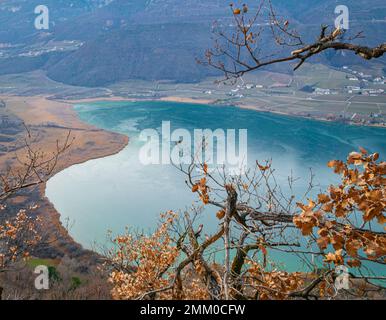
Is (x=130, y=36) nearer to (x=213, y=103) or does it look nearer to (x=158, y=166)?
(x=213, y=103)

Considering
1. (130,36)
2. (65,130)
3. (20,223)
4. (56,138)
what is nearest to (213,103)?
(65,130)

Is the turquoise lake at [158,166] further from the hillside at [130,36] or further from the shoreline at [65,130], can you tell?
the hillside at [130,36]

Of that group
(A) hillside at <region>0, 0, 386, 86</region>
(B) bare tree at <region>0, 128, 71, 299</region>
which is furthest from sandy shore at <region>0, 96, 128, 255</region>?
(A) hillside at <region>0, 0, 386, 86</region>

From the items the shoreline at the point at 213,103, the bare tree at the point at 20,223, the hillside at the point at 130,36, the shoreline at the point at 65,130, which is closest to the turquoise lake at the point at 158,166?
the shoreline at the point at 65,130

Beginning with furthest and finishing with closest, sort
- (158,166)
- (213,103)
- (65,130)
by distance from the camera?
(213,103) → (65,130) → (158,166)

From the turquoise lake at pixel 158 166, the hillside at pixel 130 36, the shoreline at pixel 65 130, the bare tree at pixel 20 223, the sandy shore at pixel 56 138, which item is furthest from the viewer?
the hillside at pixel 130 36

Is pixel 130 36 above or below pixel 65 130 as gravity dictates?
above

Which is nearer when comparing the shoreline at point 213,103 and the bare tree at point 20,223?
the bare tree at point 20,223

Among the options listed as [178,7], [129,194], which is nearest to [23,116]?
[129,194]

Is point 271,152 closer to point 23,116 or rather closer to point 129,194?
point 129,194
